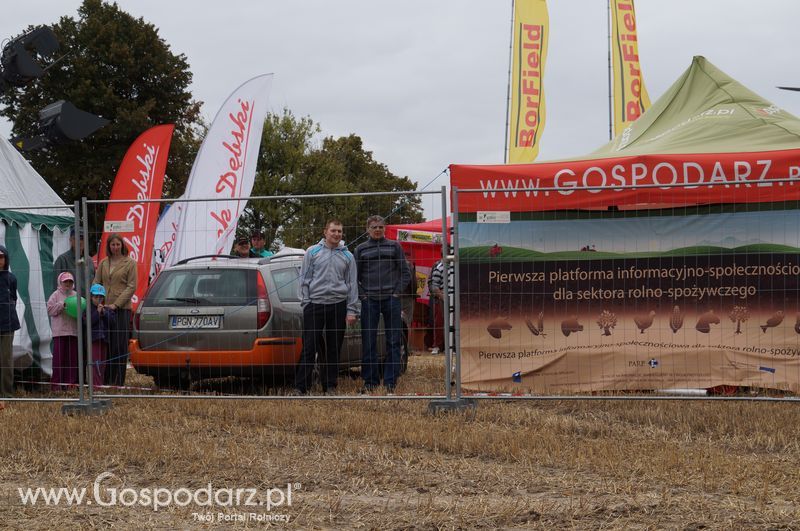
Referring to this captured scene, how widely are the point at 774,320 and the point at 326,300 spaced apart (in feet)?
13.9

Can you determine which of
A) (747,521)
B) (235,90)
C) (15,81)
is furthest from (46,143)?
(747,521)

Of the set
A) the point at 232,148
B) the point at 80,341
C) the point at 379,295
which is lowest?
the point at 80,341

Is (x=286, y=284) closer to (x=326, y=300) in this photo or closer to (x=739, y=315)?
(x=326, y=300)

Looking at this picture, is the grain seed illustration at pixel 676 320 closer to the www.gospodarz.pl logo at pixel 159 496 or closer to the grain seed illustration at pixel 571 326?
the grain seed illustration at pixel 571 326

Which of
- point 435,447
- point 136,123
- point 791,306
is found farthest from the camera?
point 136,123

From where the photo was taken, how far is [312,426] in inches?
312

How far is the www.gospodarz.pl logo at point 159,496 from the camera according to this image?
543cm

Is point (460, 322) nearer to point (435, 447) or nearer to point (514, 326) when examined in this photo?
point (514, 326)

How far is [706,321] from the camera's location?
919cm

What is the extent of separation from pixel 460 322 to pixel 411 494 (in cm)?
375

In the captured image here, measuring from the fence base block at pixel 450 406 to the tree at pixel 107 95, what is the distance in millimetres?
30372

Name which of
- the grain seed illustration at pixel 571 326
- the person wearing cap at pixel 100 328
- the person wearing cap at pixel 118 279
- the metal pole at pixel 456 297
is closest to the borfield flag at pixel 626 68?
the grain seed illustration at pixel 571 326

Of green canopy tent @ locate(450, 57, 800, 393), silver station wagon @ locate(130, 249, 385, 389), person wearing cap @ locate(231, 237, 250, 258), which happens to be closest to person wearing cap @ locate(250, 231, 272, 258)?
person wearing cap @ locate(231, 237, 250, 258)

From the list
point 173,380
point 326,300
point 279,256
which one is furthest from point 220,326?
point 279,256
